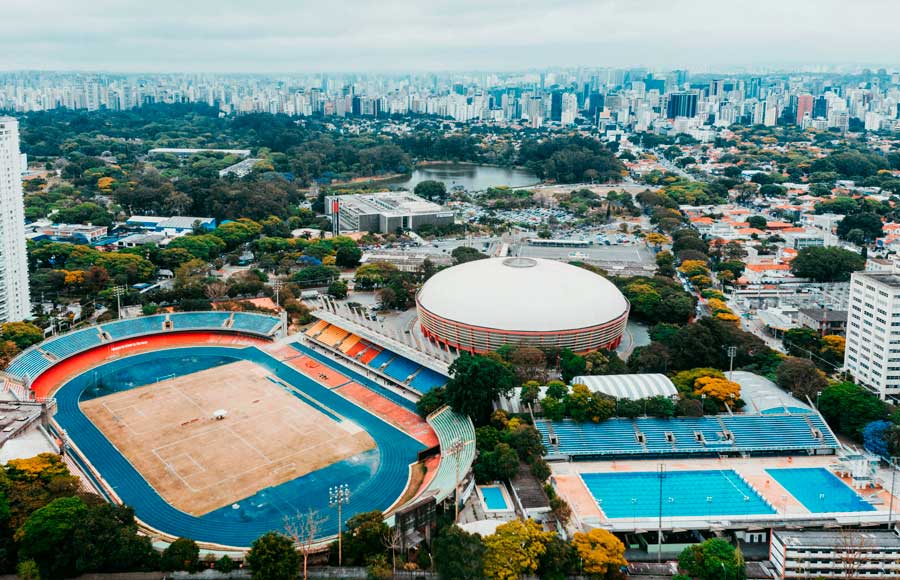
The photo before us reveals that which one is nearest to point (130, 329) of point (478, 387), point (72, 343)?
point (72, 343)

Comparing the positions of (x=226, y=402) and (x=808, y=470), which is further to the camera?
(x=226, y=402)

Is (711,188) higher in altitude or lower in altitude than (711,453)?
higher

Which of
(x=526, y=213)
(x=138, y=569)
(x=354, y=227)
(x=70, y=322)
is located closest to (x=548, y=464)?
(x=138, y=569)

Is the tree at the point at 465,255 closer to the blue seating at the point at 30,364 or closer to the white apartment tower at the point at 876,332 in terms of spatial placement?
the white apartment tower at the point at 876,332

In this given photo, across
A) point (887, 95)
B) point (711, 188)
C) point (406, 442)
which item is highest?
point (887, 95)

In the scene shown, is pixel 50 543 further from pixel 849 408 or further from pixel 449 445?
pixel 849 408

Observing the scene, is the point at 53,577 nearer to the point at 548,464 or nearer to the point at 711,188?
the point at 548,464

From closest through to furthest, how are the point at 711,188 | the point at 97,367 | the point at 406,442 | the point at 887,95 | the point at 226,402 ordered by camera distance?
1. the point at 406,442
2. the point at 226,402
3. the point at 97,367
4. the point at 711,188
5. the point at 887,95
